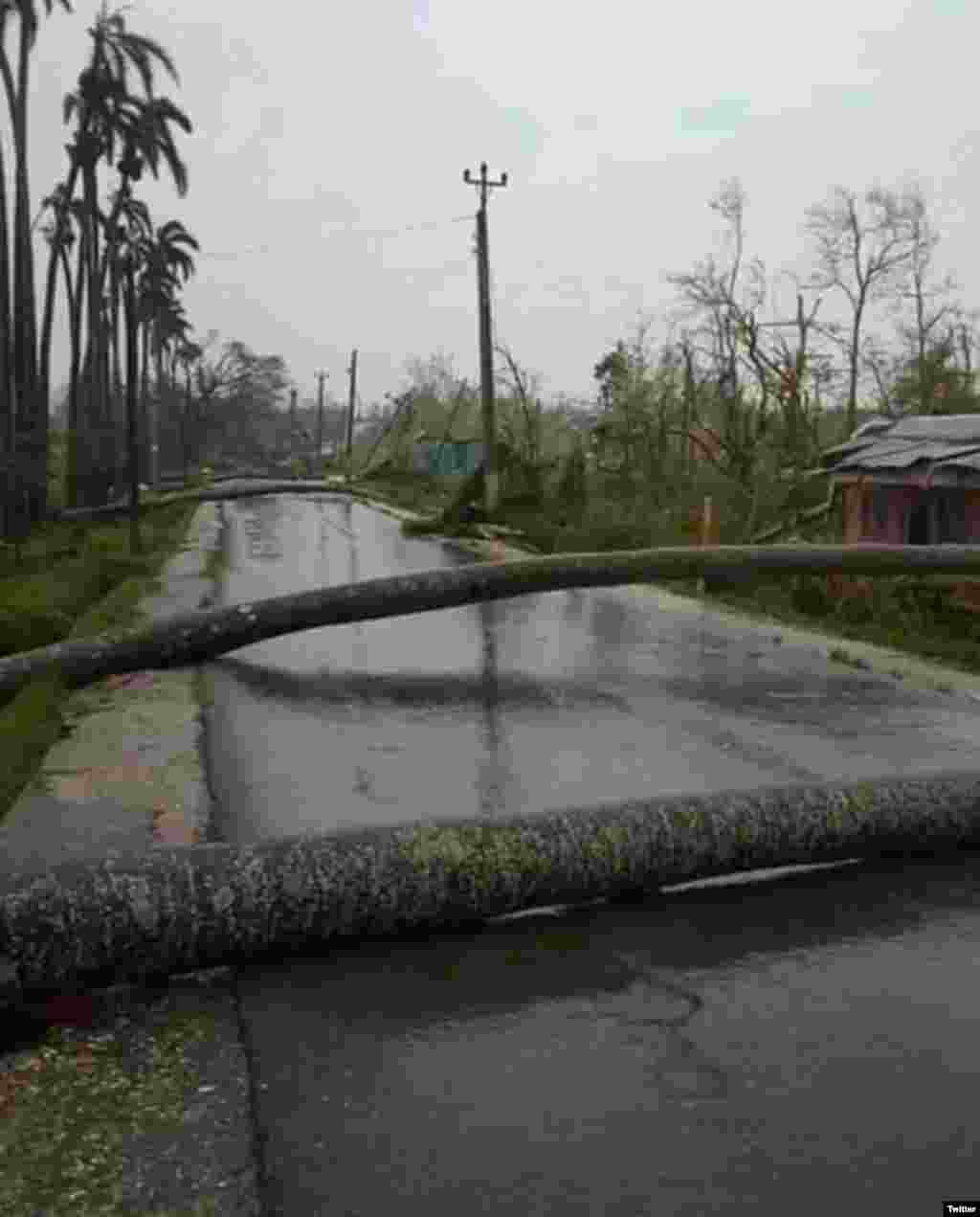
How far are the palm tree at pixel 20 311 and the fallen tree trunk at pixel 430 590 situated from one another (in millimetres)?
20133

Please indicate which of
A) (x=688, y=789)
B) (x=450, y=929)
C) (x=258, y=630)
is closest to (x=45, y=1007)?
(x=450, y=929)

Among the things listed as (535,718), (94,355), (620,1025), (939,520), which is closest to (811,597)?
(939,520)

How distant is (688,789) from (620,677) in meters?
4.49

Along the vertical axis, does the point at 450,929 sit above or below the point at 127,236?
below

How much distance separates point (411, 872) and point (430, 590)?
782 centimetres

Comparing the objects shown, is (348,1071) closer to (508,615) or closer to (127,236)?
(508,615)

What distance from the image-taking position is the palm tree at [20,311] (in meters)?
33.0

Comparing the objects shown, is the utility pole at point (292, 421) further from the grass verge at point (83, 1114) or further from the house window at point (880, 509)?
the grass verge at point (83, 1114)

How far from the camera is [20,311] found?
119 ft

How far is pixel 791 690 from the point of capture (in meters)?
12.1

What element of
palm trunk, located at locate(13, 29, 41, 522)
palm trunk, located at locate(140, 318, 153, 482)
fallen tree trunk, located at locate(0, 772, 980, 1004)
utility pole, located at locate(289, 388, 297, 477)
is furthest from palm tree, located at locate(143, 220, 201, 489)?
fallen tree trunk, located at locate(0, 772, 980, 1004)

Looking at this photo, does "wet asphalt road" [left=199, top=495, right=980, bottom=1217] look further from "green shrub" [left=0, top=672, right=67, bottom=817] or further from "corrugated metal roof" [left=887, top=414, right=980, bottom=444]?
"corrugated metal roof" [left=887, top=414, right=980, bottom=444]

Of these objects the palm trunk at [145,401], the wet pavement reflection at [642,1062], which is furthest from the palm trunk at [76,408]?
the wet pavement reflection at [642,1062]

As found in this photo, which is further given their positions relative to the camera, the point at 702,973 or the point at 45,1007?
the point at 702,973
